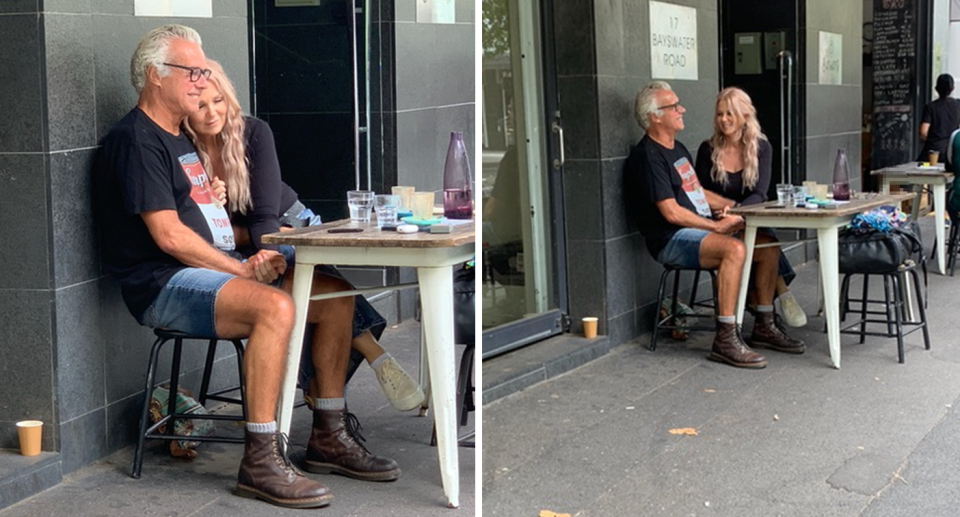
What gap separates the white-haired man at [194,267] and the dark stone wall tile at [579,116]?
204cm

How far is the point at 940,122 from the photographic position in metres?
3.86

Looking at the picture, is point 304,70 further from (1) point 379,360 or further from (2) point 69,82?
(1) point 379,360

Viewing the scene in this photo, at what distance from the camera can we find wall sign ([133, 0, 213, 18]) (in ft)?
12.2

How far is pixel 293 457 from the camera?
370 cm

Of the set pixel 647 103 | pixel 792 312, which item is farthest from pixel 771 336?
pixel 647 103

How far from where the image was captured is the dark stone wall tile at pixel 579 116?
17.4 feet

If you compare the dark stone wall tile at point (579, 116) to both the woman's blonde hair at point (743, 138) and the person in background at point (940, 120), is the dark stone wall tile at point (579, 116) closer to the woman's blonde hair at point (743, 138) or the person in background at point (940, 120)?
the woman's blonde hair at point (743, 138)

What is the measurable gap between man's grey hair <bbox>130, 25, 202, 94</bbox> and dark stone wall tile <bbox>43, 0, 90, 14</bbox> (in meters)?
0.17

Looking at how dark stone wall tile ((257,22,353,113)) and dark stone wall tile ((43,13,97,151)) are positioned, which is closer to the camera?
dark stone wall tile ((257,22,353,113))

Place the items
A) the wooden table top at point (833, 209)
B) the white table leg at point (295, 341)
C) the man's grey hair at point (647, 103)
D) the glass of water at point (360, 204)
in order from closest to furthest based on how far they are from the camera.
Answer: the glass of water at point (360, 204) → the white table leg at point (295, 341) → the wooden table top at point (833, 209) → the man's grey hair at point (647, 103)

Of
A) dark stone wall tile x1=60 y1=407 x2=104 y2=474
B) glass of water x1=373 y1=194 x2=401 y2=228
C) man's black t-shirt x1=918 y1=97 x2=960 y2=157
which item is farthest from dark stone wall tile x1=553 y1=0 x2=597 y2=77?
dark stone wall tile x1=60 y1=407 x2=104 y2=474

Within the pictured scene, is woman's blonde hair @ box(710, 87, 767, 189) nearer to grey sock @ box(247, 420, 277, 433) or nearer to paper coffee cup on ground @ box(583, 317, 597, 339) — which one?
paper coffee cup on ground @ box(583, 317, 597, 339)

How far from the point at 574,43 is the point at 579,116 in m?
0.33

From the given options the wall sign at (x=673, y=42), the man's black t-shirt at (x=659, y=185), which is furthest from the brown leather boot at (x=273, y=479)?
the wall sign at (x=673, y=42)
